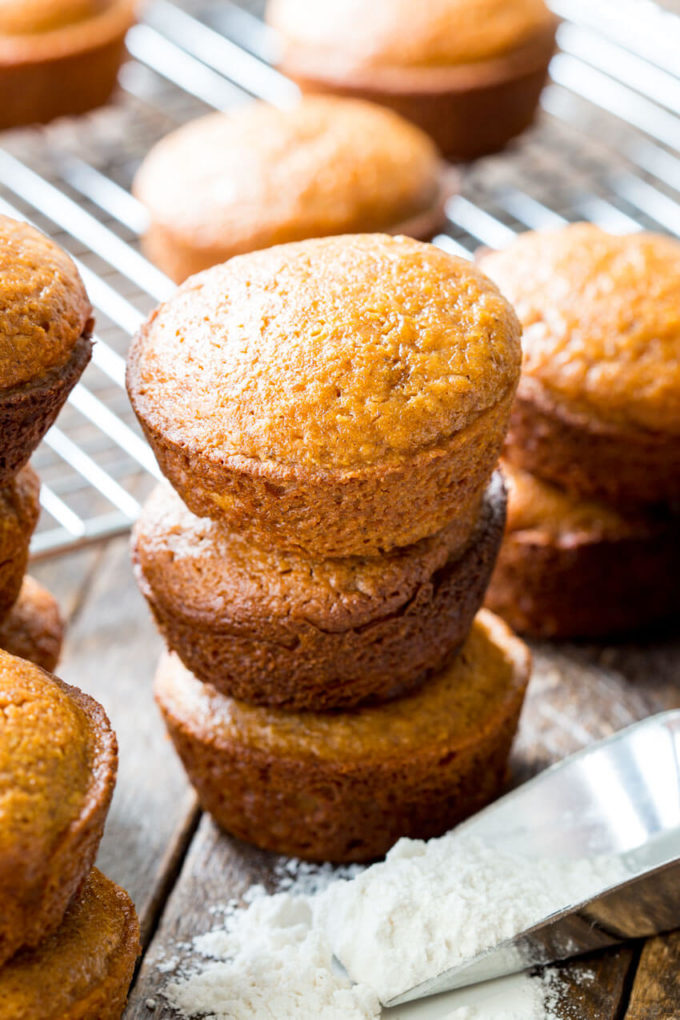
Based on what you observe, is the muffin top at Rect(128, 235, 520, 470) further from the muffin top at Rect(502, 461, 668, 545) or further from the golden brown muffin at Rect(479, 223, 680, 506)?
the muffin top at Rect(502, 461, 668, 545)

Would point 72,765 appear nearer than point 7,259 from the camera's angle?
Yes

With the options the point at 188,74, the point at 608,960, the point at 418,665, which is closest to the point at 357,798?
the point at 418,665

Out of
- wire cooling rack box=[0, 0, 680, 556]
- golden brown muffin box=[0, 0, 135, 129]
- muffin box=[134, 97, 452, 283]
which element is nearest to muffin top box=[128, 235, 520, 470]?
muffin box=[134, 97, 452, 283]

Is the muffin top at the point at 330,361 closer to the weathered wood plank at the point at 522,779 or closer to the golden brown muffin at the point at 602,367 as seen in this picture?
the golden brown muffin at the point at 602,367

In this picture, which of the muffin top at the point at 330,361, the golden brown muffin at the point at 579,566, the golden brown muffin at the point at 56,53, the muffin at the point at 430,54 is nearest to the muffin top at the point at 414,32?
the muffin at the point at 430,54

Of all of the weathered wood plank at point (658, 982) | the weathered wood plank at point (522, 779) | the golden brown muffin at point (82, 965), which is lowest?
the weathered wood plank at point (522, 779)

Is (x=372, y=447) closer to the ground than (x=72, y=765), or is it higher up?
higher up

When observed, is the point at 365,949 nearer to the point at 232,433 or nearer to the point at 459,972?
the point at 459,972
